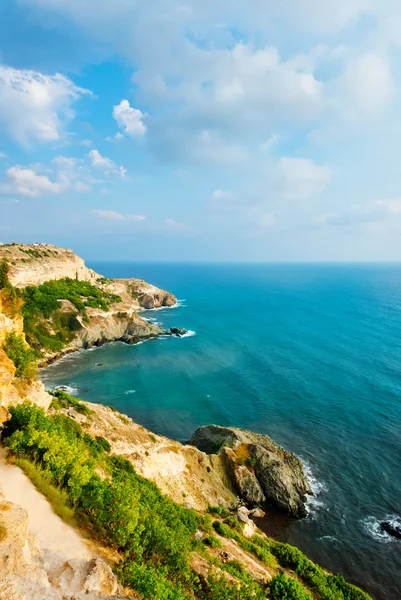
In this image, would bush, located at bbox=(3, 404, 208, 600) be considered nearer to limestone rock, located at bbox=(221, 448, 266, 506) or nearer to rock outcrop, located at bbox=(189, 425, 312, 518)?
limestone rock, located at bbox=(221, 448, 266, 506)

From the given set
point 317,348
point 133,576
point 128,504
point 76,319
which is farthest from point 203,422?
point 76,319

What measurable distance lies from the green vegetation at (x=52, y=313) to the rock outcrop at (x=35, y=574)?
62852 millimetres

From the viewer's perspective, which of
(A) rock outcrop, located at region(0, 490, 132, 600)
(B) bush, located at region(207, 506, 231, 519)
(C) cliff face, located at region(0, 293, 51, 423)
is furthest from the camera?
(B) bush, located at region(207, 506, 231, 519)

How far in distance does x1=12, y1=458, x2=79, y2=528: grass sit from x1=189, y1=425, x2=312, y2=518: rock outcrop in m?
22.5

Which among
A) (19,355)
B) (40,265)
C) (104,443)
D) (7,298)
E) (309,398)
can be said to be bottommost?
(309,398)

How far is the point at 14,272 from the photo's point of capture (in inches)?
3278

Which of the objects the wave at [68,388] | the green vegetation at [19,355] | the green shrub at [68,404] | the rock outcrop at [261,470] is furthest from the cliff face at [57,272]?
the rock outcrop at [261,470]

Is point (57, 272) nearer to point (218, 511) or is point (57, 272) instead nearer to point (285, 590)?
point (218, 511)

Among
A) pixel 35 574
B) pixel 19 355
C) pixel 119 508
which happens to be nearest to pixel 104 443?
pixel 19 355

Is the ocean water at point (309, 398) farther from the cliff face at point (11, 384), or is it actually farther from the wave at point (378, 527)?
the cliff face at point (11, 384)

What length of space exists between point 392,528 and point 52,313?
75157 mm

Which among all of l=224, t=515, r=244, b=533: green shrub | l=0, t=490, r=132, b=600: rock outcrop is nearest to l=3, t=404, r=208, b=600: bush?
l=0, t=490, r=132, b=600: rock outcrop

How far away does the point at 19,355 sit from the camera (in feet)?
88.3

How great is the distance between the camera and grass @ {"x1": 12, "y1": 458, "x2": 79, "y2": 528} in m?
15.9
